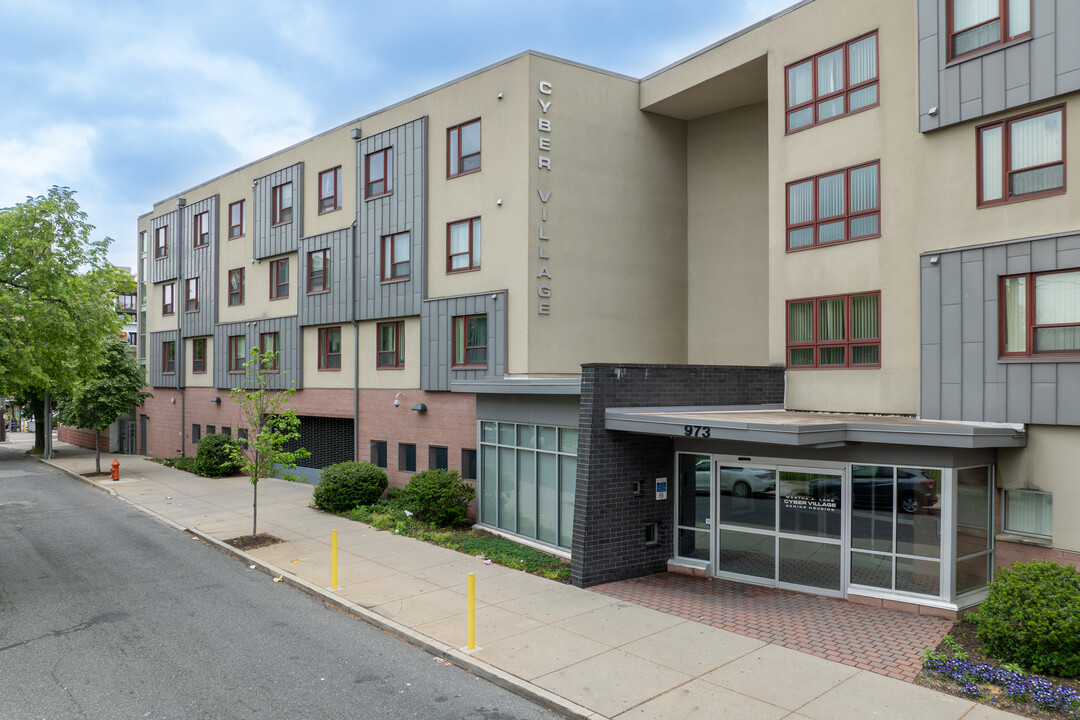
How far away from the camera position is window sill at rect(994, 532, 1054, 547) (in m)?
12.2

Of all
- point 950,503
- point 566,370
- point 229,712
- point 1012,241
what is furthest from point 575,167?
point 229,712

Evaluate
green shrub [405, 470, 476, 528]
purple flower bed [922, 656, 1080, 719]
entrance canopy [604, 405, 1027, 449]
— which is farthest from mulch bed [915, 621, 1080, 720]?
green shrub [405, 470, 476, 528]

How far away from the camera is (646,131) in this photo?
862 inches

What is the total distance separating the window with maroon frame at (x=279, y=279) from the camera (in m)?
29.4

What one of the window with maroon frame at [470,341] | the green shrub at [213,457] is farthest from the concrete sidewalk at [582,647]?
the green shrub at [213,457]

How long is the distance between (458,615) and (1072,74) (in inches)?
531

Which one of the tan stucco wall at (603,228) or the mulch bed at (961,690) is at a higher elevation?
the tan stucco wall at (603,228)

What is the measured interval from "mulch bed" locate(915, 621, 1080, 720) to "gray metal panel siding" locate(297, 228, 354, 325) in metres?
20.3

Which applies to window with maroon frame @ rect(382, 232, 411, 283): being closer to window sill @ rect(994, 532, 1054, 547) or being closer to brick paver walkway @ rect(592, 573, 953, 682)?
brick paver walkway @ rect(592, 573, 953, 682)

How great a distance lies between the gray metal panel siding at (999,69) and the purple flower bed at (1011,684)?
30.5 ft

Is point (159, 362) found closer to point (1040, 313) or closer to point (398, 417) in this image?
point (398, 417)

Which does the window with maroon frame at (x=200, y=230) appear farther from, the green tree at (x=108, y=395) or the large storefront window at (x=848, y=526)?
the large storefront window at (x=848, y=526)

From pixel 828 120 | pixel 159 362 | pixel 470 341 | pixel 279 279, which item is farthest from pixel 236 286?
pixel 828 120

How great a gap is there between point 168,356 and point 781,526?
34.6 meters
